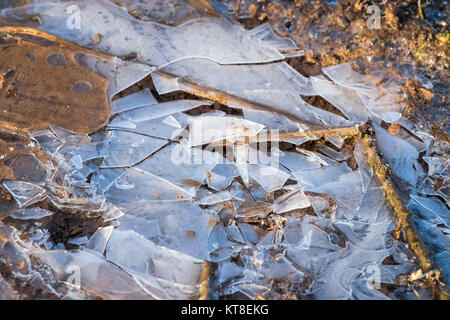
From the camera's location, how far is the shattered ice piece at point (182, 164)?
2488 millimetres

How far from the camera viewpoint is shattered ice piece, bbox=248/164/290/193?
8.11 feet

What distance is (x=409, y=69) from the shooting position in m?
2.88

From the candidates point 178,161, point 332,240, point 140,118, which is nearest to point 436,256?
point 332,240

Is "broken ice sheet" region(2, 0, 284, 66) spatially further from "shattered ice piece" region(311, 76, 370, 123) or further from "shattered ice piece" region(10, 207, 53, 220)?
"shattered ice piece" region(10, 207, 53, 220)

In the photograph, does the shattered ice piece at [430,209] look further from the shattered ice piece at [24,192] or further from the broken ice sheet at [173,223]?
the shattered ice piece at [24,192]

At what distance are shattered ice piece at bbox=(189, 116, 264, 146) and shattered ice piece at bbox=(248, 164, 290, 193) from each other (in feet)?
0.73

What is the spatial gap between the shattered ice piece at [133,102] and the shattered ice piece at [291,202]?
1.02 metres

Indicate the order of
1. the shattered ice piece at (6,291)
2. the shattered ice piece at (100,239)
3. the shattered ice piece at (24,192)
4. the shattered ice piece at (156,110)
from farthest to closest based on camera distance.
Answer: the shattered ice piece at (156,110) < the shattered ice piece at (24,192) < the shattered ice piece at (100,239) < the shattered ice piece at (6,291)

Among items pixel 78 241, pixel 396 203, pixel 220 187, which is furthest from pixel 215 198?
pixel 396 203

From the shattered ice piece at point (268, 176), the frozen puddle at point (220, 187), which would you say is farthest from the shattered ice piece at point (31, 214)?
the shattered ice piece at point (268, 176)

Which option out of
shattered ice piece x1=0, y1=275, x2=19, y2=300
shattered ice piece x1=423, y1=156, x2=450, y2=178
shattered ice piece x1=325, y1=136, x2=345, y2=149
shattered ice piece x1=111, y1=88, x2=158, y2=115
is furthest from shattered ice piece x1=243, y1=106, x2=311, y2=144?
shattered ice piece x1=0, y1=275, x2=19, y2=300

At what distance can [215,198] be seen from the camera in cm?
242

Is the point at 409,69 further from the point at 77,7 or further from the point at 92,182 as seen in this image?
the point at 77,7

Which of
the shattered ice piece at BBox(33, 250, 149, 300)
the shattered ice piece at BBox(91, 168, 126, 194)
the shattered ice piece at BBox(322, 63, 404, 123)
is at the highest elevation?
the shattered ice piece at BBox(322, 63, 404, 123)
